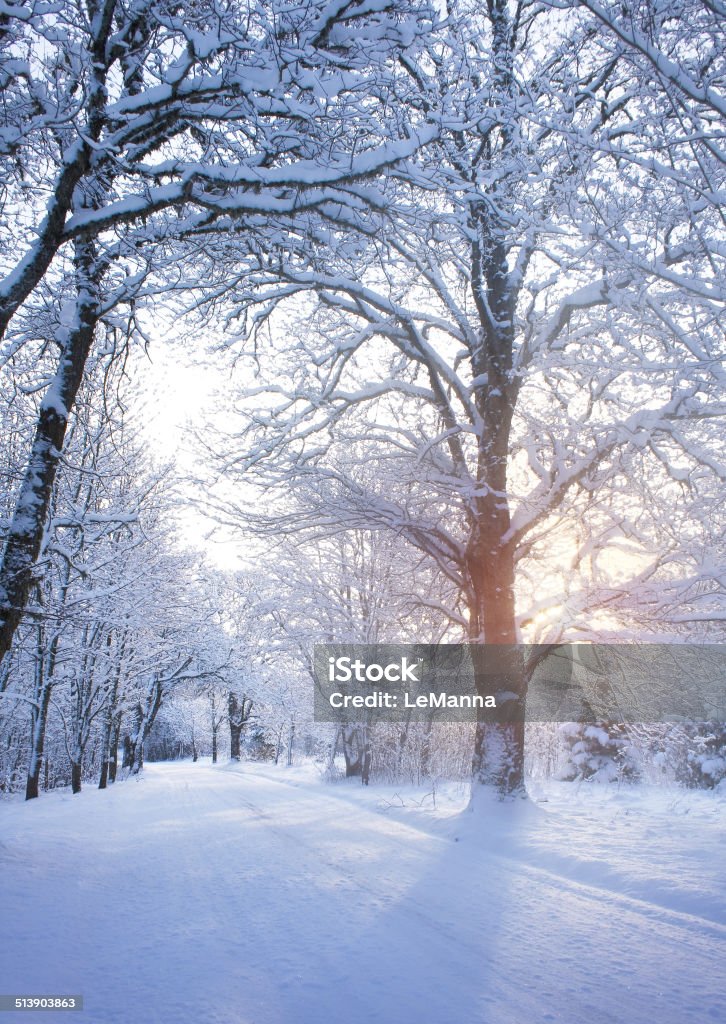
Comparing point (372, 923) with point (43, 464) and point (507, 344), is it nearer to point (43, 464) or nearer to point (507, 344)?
point (43, 464)

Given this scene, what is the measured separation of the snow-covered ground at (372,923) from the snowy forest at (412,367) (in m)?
0.04

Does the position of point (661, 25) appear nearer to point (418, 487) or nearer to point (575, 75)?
point (575, 75)

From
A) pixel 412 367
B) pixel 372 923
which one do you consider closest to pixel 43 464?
pixel 372 923

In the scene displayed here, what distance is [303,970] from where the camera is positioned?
304cm

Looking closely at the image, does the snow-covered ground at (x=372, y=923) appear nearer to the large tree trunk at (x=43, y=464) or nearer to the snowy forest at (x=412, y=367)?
the snowy forest at (x=412, y=367)

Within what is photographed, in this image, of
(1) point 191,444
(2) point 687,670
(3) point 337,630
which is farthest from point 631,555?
(3) point 337,630

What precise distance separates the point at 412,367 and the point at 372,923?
850 centimetres

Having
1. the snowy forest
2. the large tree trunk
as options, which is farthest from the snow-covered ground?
the large tree trunk

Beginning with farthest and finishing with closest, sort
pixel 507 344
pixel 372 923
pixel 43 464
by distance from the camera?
pixel 507 344, pixel 43 464, pixel 372 923

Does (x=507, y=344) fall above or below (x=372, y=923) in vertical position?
above

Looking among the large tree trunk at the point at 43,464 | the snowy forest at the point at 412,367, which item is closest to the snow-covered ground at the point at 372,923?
the snowy forest at the point at 412,367

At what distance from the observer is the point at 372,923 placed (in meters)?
3.76

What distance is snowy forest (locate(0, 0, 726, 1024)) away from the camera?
384 centimetres

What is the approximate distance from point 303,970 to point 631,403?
8195mm
